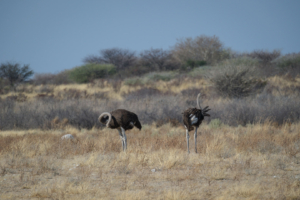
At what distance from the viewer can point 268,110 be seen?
13398 millimetres

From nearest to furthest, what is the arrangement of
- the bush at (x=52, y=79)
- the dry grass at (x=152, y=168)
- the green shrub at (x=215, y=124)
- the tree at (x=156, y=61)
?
1. the dry grass at (x=152, y=168)
2. the green shrub at (x=215, y=124)
3. the bush at (x=52, y=79)
4. the tree at (x=156, y=61)

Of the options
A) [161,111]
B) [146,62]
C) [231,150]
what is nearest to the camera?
[231,150]

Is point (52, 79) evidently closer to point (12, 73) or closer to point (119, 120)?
point (12, 73)

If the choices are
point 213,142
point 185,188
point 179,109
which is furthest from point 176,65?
point 185,188

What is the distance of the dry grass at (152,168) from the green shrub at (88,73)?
75.9 ft

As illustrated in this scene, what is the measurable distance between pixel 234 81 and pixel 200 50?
30537 millimetres

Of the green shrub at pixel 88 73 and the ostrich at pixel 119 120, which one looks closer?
the ostrich at pixel 119 120

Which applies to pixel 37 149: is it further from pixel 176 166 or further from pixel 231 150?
pixel 231 150

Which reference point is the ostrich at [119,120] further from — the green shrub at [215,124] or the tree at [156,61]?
the tree at [156,61]

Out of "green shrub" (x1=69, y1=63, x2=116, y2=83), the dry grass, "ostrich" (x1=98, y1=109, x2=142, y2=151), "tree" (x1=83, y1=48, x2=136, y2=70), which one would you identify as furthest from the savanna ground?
"tree" (x1=83, y1=48, x2=136, y2=70)

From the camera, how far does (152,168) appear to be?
22.9 feet

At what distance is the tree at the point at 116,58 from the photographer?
1786 inches

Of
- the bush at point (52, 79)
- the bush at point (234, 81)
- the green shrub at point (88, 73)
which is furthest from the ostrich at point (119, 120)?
the bush at point (52, 79)

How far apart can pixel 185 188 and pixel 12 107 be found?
13.2 metres
